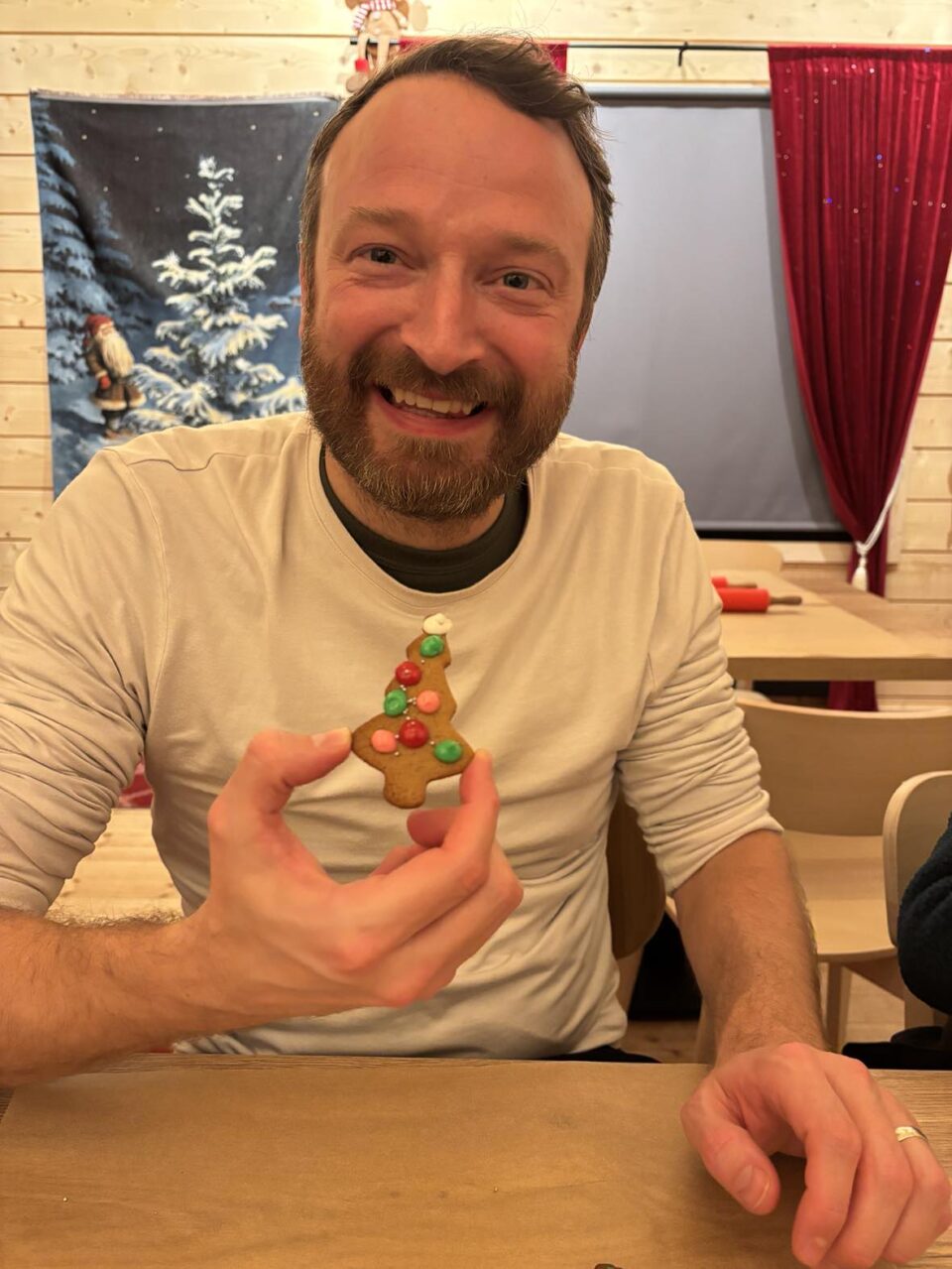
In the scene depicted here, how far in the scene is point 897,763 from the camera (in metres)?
1.95

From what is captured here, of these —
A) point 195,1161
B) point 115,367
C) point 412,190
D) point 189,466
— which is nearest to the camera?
point 195,1161

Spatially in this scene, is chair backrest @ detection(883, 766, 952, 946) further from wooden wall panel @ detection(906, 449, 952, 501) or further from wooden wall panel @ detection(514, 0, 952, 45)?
wooden wall panel @ detection(514, 0, 952, 45)

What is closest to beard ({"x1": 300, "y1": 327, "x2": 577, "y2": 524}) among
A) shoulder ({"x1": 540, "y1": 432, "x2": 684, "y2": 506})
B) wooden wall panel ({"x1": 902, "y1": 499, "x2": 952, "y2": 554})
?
shoulder ({"x1": 540, "y1": 432, "x2": 684, "y2": 506})

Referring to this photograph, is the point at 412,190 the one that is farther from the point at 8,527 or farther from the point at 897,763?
the point at 8,527

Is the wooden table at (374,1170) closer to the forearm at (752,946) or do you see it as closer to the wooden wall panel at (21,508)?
the forearm at (752,946)

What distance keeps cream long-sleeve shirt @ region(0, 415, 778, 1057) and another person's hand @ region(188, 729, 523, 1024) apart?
45cm

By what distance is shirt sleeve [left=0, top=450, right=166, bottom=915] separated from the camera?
1033mm

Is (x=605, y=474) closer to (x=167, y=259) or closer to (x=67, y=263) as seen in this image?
(x=167, y=259)

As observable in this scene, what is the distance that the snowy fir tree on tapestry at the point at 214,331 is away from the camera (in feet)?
14.4

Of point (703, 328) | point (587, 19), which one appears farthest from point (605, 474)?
point (587, 19)

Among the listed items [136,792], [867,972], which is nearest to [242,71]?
[136,792]

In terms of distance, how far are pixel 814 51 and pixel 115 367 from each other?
2994 millimetres

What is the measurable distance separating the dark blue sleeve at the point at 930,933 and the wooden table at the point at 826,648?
112 centimetres

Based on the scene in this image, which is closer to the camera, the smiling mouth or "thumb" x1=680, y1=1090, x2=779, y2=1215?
"thumb" x1=680, y1=1090, x2=779, y2=1215
